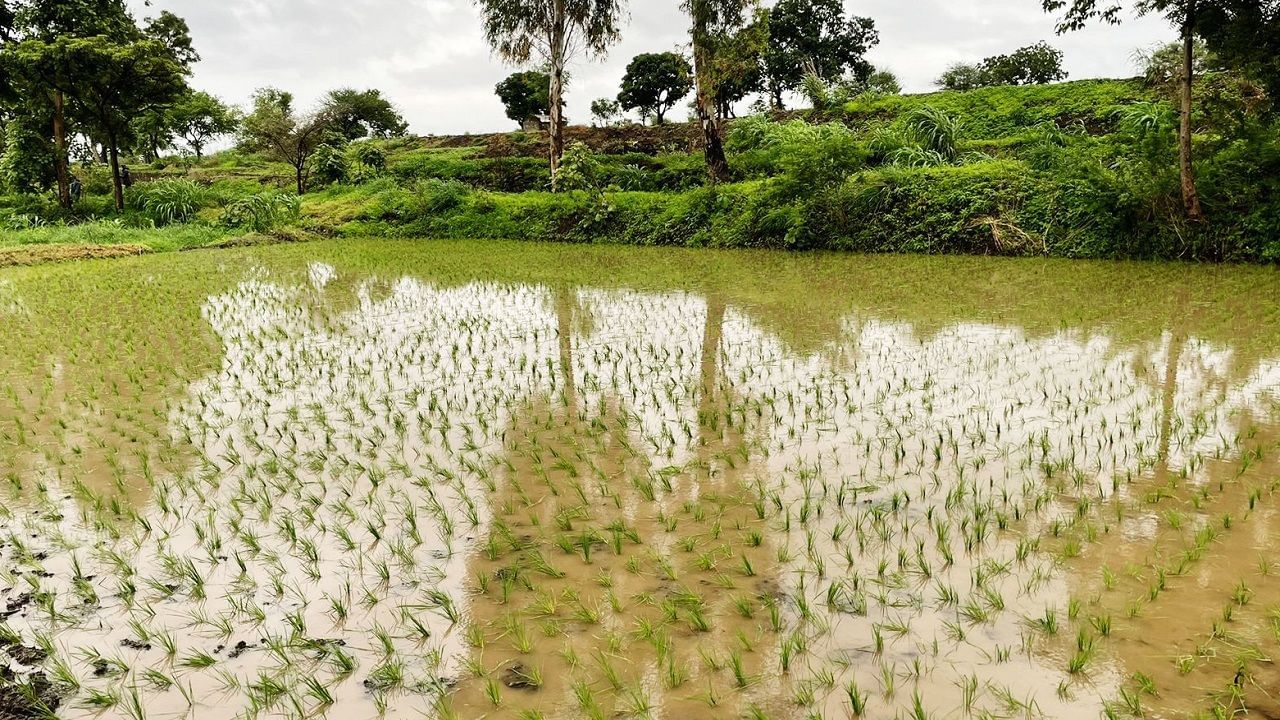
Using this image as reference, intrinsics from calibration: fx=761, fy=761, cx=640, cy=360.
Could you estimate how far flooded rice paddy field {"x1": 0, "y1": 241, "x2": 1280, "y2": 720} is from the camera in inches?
101

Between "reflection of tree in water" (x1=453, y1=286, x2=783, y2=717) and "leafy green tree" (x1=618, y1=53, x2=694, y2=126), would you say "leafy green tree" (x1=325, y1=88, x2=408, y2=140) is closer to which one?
"leafy green tree" (x1=618, y1=53, x2=694, y2=126)

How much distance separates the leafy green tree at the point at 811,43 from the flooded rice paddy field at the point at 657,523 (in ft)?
136

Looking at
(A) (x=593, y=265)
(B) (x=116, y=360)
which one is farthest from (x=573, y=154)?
(B) (x=116, y=360)

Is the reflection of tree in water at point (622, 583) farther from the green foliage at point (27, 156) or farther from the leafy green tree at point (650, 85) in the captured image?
the leafy green tree at point (650, 85)

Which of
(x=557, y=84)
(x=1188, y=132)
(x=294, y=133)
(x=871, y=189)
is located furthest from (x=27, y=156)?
(x=1188, y=132)

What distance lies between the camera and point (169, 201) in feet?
88.6

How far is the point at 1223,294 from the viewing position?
9.51 meters

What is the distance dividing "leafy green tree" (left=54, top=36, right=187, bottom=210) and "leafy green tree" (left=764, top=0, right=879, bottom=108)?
102 ft

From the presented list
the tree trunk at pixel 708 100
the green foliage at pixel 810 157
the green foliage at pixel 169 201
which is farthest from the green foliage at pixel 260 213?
the green foliage at pixel 810 157

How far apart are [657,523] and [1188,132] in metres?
12.7

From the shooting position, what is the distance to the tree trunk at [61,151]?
25.3 metres

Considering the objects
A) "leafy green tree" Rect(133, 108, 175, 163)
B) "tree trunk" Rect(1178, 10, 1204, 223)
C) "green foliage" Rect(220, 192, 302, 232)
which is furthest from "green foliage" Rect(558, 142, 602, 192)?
"leafy green tree" Rect(133, 108, 175, 163)

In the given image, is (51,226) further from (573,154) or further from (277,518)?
(277,518)

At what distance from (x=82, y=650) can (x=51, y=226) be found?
2779 cm
